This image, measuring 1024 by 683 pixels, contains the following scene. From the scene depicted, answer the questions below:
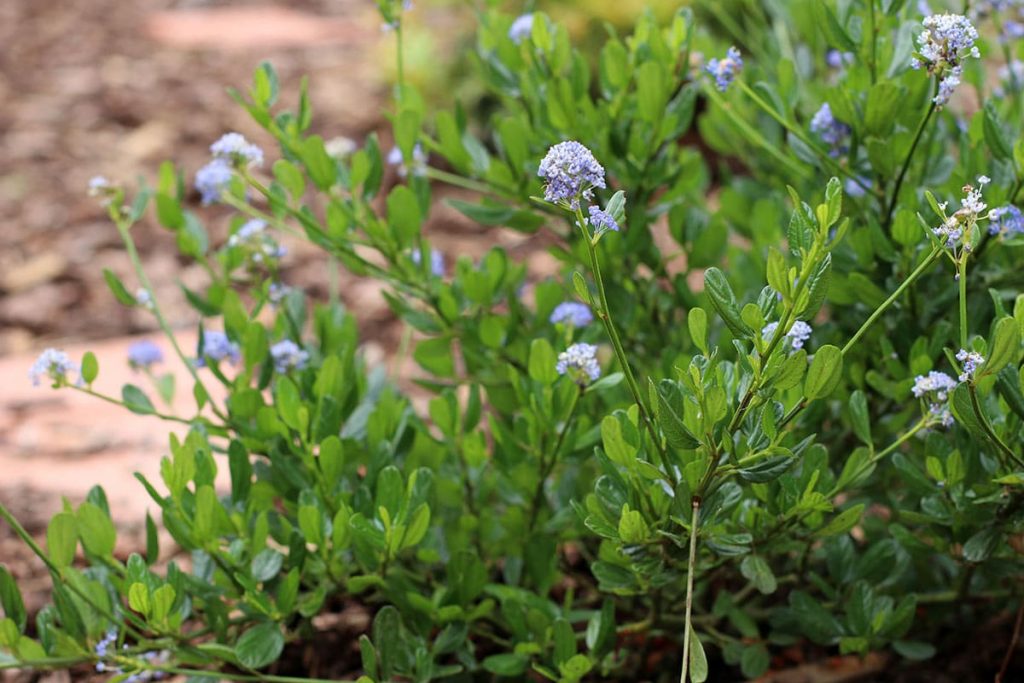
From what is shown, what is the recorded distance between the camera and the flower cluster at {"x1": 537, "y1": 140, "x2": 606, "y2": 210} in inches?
42.5

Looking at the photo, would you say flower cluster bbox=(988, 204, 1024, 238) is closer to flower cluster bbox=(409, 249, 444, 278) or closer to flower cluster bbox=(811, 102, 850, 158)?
flower cluster bbox=(811, 102, 850, 158)

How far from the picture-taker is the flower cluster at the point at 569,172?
108 centimetres

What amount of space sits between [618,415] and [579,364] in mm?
79

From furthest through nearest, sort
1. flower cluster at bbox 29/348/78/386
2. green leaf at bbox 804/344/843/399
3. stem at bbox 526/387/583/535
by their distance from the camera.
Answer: flower cluster at bbox 29/348/78/386 → stem at bbox 526/387/583/535 → green leaf at bbox 804/344/843/399

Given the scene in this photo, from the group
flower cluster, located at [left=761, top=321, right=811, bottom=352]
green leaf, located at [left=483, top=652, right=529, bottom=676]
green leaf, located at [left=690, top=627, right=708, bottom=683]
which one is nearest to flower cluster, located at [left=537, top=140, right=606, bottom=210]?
flower cluster, located at [left=761, top=321, right=811, bottom=352]

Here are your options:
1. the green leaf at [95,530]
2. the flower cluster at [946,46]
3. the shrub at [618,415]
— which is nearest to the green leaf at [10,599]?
the shrub at [618,415]

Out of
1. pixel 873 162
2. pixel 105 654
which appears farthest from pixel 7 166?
pixel 873 162

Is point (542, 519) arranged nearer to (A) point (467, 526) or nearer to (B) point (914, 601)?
(A) point (467, 526)

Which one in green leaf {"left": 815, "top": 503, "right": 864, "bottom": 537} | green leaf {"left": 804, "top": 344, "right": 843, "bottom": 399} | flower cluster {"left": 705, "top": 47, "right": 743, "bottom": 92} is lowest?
green leaf {"left": 815, "top": 503, "right": 864, "bottom": 537}

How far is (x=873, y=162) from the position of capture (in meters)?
1.53

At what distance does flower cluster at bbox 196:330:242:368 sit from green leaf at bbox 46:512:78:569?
31 centimetres

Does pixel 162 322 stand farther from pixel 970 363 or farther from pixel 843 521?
pixel 970 363

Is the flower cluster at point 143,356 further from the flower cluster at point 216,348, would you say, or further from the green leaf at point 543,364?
the green leaf at point 543,364

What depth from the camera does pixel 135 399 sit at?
5.77 feet
